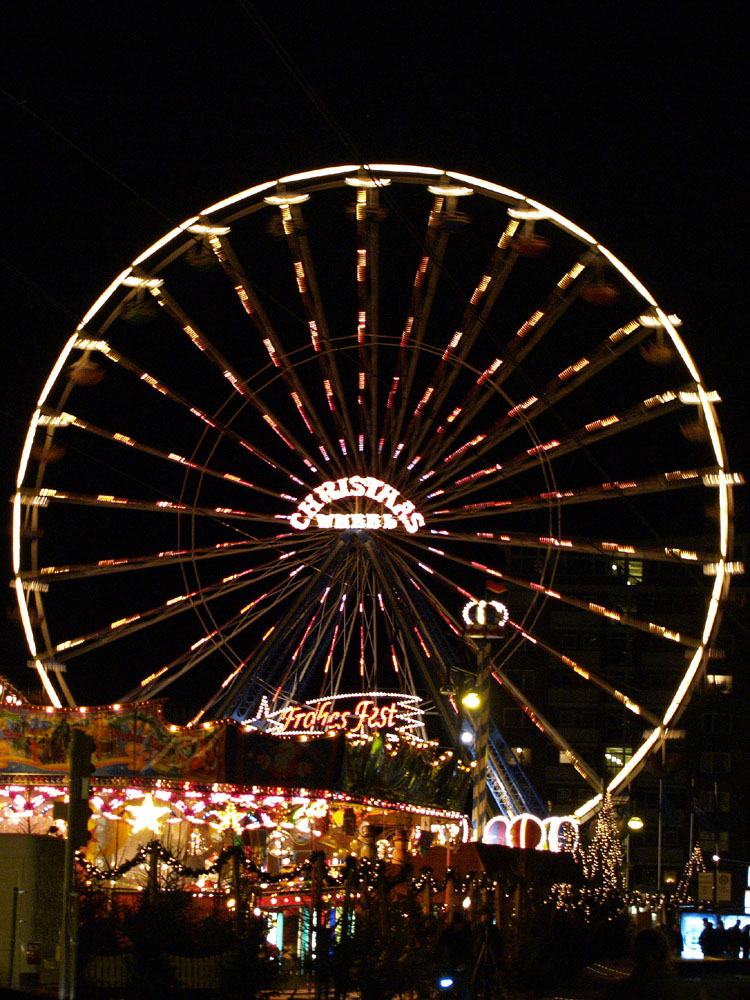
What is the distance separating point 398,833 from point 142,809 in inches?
257

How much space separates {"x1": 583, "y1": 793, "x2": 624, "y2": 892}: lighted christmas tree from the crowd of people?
218cm

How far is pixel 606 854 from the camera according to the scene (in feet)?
112

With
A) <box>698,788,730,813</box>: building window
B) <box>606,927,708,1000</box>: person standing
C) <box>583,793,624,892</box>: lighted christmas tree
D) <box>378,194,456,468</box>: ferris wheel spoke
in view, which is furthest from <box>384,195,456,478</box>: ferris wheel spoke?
<box>698,788,730,813</box>: building window

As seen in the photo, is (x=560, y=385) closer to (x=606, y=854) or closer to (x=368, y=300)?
(x=368, y=300)

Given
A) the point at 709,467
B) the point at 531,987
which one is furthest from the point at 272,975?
the point at 709,467

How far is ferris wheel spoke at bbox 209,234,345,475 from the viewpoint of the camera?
25531 mm

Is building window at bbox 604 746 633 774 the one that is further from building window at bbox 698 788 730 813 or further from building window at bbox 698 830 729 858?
building window at bbox 698 830 729 858

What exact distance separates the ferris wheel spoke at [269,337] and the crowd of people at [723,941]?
1253cm

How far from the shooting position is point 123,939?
15.2 metres

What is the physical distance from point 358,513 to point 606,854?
44.4ft

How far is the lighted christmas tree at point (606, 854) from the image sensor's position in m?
31.2

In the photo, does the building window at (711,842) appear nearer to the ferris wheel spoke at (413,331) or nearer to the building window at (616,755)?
the building window at (616,755)

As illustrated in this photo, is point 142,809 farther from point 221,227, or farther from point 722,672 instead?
point 722,672

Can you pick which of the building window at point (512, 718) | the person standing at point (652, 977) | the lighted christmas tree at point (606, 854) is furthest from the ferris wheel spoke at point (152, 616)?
the building window at point (512, 718)
